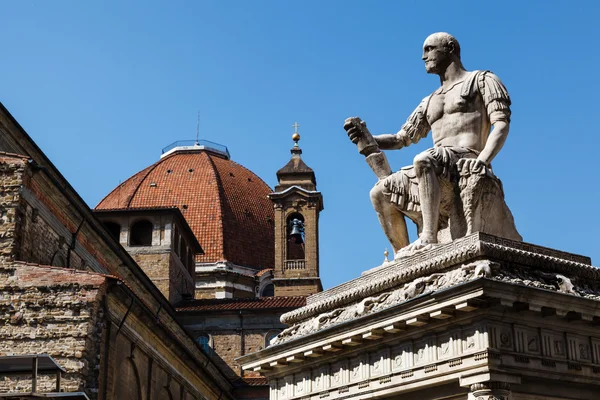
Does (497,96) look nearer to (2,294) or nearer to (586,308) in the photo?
(586,308)

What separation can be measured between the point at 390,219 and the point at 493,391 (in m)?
2.97

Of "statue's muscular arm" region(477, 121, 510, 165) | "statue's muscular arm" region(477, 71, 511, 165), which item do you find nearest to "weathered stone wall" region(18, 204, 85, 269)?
"statue's muscular arm" region(477, 71, 511, 165)

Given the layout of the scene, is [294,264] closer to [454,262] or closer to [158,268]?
[158,268]

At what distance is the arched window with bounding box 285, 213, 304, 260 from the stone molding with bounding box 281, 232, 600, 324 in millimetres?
45074

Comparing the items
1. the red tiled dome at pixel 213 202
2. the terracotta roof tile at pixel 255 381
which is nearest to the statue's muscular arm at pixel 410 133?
the terracotta roof tile at pixel 255 381

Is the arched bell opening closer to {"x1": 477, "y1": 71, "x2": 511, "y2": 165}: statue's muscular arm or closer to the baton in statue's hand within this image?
the baton in statue's hand

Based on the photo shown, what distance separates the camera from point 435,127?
1248 centimetres

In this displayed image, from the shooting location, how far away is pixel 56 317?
2452cm

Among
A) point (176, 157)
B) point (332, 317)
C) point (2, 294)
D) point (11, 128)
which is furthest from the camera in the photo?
point (176, 157)

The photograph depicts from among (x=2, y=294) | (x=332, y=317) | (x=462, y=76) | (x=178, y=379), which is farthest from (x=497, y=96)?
(x=178, y=379)

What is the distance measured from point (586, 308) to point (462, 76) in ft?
10.6

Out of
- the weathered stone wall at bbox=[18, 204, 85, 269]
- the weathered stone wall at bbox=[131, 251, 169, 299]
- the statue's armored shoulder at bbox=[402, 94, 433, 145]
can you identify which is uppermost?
the weathered stone wall at bbox=[131, 251, 169, 299]

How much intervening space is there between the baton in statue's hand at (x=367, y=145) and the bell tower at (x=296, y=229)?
141 ft

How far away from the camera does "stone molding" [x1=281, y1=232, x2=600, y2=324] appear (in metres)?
10.5
